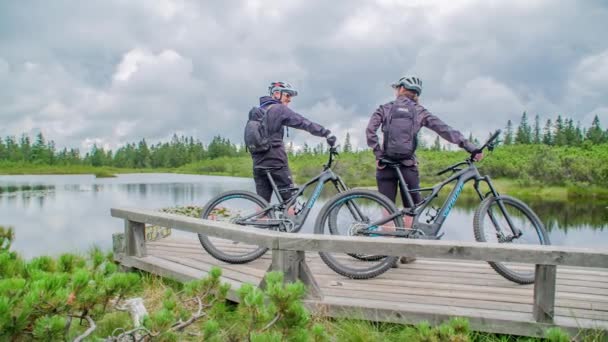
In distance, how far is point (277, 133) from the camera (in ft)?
A: 14.8

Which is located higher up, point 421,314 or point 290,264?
point 290,264

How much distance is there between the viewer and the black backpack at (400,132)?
156 inches

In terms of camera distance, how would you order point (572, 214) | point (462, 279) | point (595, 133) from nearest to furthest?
point (462, 279), point (572, 214), point (595, 133)

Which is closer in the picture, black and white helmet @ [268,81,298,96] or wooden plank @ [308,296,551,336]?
wooden plank @ [308,296,551,336]

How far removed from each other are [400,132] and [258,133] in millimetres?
1464

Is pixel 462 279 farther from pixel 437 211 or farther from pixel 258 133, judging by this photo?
pixel 258 133

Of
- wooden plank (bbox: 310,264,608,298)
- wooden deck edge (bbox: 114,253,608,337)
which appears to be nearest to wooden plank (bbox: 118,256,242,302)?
wooden deck edge (bbox: 114,253,608,337)

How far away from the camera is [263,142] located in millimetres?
4453

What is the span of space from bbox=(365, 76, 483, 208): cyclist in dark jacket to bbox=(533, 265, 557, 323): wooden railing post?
1.49 metres

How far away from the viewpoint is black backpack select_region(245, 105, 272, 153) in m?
4.45

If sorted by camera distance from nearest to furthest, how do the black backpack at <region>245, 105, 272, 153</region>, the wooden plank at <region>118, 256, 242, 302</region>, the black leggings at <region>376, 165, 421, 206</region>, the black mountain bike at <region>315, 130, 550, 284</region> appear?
the black mountain bike at <region>315, 130, 550, 284</region> < the wooden plank at <region>118, 256, 242, 302</region> < the black leggings at <region>376, 165, 421, 206</region> < the black backpack at <region>245, 105, 272, 153</region>

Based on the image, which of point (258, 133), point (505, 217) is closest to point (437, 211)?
point (505, 217)

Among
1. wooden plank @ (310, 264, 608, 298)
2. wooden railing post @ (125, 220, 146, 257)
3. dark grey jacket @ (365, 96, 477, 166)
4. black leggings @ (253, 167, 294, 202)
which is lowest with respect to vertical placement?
wooden plank @ (310, 264, 608, 298)

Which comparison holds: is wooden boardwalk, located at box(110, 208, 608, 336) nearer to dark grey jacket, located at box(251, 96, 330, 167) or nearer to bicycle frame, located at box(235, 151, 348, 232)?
bicycle frame, located at box(235, 151, 348, 232)
